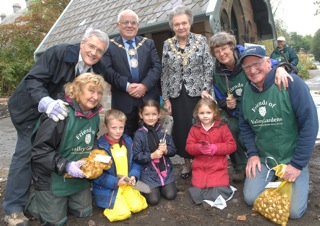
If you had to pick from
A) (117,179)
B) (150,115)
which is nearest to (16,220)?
(117,179)

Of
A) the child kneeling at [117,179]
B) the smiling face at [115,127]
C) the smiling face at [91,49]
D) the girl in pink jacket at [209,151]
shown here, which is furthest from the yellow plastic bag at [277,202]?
the smiling face at [91,49]

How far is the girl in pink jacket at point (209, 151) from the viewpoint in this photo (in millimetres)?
3510

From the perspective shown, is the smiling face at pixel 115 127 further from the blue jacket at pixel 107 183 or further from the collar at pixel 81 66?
the collar at pixel 81 66

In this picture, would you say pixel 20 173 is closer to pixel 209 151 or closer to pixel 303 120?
pixel 209 151

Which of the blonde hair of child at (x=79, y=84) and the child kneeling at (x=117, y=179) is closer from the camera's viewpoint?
the blonde hair of child at (x=79, y=84)

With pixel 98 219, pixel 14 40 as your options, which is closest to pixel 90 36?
pixel 98 219

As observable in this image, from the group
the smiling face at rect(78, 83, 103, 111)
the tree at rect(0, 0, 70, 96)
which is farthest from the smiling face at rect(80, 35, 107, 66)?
the tree at rect(0, 0, 70, 96)

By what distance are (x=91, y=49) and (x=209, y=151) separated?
1705 mm

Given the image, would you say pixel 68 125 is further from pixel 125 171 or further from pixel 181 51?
pixel 181 51

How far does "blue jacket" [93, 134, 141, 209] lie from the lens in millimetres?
3291

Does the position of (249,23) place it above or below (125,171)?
above

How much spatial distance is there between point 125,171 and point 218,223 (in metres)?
1.14

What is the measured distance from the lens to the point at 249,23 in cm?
1046

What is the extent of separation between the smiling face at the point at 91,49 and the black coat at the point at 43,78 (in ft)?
0.28
